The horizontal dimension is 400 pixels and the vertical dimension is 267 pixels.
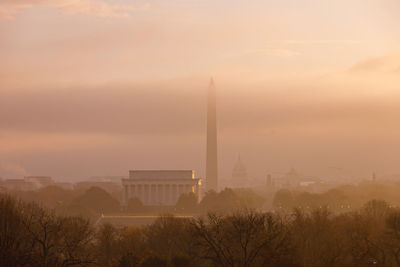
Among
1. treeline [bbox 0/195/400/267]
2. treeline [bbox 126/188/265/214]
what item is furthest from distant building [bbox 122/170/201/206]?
treeline [bbox 0/195/400/267]

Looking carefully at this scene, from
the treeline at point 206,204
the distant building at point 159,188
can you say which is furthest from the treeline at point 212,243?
the distant building at point 159,188

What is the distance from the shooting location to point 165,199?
186 metres

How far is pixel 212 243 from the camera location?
5497 centimetres

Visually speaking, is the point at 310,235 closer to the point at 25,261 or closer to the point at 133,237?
the point at 133,237

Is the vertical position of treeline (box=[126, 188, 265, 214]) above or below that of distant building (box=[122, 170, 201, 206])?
below

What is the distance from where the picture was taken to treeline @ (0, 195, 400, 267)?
173ft

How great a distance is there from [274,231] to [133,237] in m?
22.8

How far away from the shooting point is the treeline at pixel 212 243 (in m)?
52.6

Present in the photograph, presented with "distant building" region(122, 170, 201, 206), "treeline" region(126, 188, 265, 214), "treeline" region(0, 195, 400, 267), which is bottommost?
"treeline" region(0, 195, 400, 267)

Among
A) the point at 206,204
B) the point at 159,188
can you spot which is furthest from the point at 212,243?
the point at 159,188

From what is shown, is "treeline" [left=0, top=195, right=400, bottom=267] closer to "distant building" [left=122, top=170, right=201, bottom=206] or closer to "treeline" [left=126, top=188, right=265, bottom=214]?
"treeline" [left=126, top=188, right=265, bottom=214]

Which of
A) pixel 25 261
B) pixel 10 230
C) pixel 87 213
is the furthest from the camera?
pixel 87 213

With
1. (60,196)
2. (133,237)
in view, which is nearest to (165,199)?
(60,196)

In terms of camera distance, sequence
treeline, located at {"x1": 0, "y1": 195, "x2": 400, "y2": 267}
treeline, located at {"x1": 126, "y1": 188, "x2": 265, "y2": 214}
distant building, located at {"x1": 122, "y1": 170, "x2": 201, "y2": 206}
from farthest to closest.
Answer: distant building, located at {"x1": 122, "y1": 170, "x2": 201, "y2": 206} → treeline, located at {"x1": 126, "y1": 188, "x2": 265, "y2": 214} → treeline, located at {"x1": 0, "y1": 195, "x2": 400, "y2": 267}
